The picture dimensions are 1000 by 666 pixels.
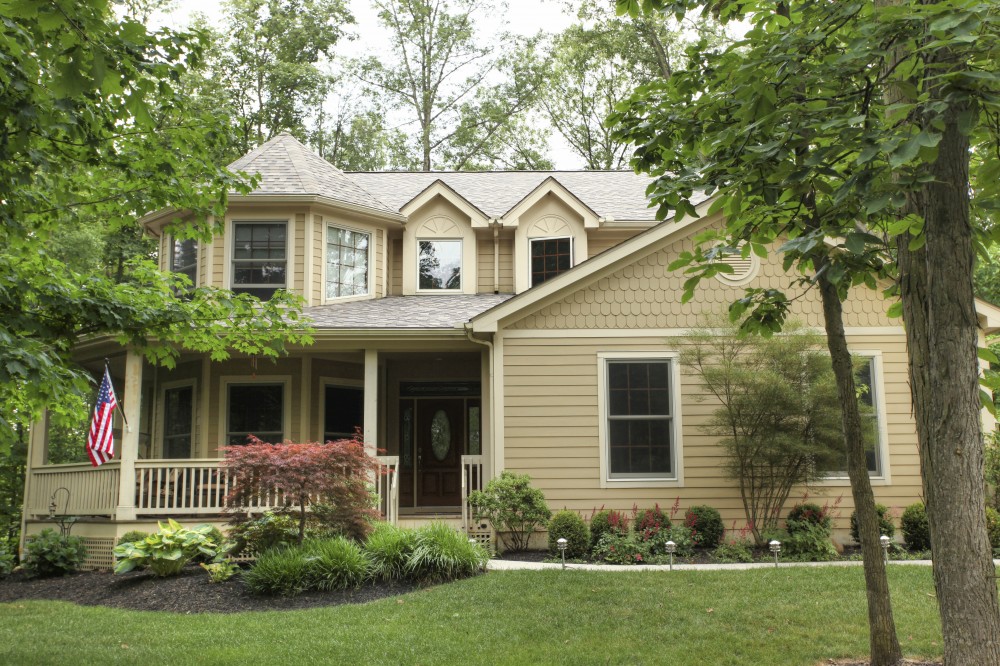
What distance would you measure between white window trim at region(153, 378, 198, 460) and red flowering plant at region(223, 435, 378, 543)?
453 centimetres

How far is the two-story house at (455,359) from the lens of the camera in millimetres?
11867

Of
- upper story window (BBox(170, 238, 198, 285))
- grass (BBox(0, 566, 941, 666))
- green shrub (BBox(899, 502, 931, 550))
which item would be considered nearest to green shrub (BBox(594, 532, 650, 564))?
grass (BBox(0, 566, 941, 666))

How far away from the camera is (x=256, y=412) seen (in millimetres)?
14180

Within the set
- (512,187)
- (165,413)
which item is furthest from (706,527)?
(165,413)

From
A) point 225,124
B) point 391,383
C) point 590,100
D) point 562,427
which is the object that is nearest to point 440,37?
point 590,100

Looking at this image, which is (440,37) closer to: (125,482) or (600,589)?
(125,482)

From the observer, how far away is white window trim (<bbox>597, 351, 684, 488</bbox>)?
1176 cm

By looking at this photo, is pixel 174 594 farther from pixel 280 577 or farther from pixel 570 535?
pixel 570 535

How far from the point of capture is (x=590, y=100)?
2845 cm

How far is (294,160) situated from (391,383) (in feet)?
14.6

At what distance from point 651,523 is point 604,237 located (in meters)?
5.88

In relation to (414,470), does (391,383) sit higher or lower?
higher

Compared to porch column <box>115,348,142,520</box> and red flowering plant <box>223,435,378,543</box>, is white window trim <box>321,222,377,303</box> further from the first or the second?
red flowering plant <box>223,435,378,543</box>

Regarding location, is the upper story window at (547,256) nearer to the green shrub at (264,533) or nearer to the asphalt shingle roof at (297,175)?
the asphalt shingle roof at (297,175)
